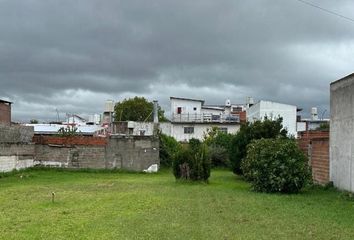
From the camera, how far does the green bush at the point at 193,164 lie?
23.6 metres

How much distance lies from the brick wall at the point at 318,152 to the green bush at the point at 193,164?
4583 millimetres

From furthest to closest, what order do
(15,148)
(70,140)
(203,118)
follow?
(203,118) < (70,140) < (15,148)

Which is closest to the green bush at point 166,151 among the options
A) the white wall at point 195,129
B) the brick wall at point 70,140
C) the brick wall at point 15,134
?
the brick wall at point 70,140

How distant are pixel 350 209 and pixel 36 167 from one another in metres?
22.2

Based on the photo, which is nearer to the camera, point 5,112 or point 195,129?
point 5,112

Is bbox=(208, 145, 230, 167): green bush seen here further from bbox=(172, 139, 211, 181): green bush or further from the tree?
the tree

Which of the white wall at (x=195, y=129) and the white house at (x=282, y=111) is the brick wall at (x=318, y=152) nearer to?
the white wall at (x=195, y=129)

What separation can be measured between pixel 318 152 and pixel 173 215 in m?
11.2

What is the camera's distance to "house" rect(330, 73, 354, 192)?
17.3 meters

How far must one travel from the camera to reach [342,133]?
18.2 m

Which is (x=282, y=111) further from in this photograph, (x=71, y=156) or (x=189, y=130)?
(x=71, y=156)

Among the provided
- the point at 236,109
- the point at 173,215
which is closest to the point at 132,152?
the point at 173,215

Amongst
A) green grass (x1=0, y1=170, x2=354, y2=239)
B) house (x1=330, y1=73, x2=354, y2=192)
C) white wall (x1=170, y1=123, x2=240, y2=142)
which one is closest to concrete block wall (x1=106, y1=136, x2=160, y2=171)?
green grass (x1=0, y1=170, x2=354, y2=239)

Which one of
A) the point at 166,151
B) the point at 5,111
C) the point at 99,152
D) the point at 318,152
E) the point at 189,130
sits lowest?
the point at 99,152
